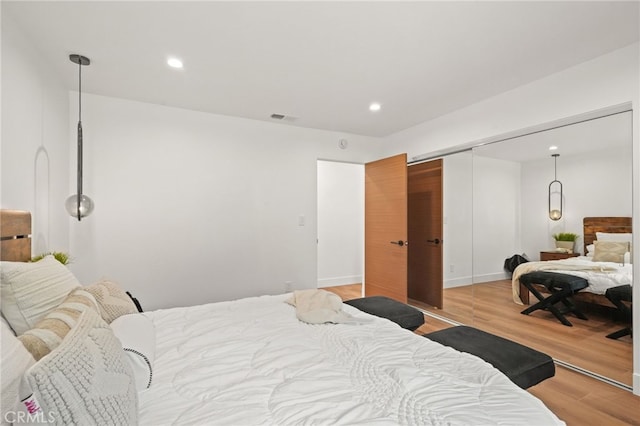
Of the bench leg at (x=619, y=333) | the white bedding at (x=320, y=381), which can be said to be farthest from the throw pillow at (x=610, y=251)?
the white bedding at (x=320, y=381)

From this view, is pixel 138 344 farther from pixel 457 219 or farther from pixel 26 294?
pixel 457 219

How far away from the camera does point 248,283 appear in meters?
3.89

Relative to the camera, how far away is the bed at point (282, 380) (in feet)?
3.12

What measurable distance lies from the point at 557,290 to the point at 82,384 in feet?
11.5

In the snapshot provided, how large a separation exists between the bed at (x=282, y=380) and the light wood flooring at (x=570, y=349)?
125 cm

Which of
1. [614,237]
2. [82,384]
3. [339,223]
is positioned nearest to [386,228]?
[339,223]

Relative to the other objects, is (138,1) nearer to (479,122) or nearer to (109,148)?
(109,148)

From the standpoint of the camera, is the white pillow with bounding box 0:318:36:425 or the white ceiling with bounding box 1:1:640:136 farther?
the white ceiling with bounding box 1:1:640:136

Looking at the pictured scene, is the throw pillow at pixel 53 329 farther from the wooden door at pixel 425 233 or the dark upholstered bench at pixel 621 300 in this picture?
the wooden door at pixel 425 233

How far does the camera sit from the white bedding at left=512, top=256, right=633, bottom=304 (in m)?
2.33

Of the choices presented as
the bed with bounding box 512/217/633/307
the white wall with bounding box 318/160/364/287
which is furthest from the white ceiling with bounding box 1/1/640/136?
the white wall with bounding box 318/160/364/287

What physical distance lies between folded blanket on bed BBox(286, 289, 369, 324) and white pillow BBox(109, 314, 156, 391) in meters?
0.93

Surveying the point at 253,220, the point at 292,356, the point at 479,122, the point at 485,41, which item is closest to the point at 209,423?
the point at 292,356

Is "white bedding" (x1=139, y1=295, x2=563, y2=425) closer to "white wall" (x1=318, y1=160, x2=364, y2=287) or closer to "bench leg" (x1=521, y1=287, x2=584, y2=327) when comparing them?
"bench leg" (x1=521, y1=287, x2=584, y2=327)
